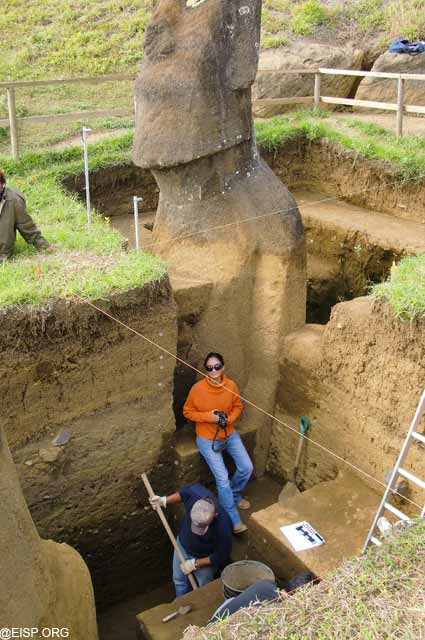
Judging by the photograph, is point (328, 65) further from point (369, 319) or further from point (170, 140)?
point (369, 319)

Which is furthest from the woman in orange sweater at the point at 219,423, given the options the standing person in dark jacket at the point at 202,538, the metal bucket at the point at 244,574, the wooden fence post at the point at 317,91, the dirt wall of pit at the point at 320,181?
the wooden fence post at the point at 317,91

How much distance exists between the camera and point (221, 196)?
7.17 m

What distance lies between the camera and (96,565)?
6.75 metres

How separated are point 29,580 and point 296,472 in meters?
4.08

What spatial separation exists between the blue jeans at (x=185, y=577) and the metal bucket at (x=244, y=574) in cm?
49

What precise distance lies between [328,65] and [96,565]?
33.0 feet

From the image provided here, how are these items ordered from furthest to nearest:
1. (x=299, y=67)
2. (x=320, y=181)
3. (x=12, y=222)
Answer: (x=299, y=67), (x=320, y=181), (x=12, y=222)

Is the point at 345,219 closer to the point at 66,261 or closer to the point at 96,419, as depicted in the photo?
the point at 66,261

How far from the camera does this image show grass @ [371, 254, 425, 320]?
5633 mm

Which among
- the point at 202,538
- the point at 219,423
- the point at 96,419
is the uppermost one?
the point at 96,419

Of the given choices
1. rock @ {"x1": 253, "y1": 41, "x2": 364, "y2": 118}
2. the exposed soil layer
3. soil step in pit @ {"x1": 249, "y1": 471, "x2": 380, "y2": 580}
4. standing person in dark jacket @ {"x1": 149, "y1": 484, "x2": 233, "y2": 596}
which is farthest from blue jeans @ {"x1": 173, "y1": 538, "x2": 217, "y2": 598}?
rock @ {"x1": 253, "y1": 41, "x2": 364, "y2": 118}

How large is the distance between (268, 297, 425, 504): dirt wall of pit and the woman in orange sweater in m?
0.75

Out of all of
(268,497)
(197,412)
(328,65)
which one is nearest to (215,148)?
(197,412)
